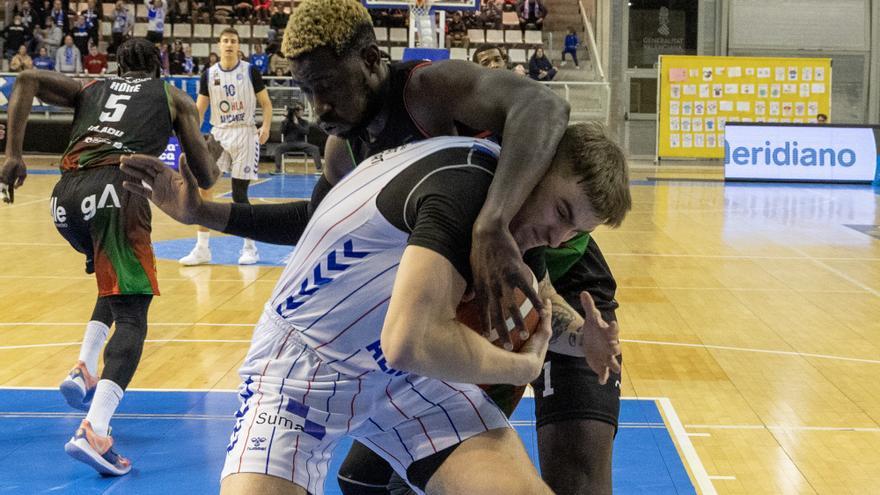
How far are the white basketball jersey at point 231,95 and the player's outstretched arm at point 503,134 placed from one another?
7796 mm

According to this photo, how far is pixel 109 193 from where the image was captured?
443cm

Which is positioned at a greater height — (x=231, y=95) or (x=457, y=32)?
(x=457, y=32)

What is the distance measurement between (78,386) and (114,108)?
1211 mm

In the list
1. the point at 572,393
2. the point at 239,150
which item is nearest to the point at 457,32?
the point at 239,150

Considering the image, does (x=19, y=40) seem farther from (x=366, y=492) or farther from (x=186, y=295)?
(x=366, y=492)

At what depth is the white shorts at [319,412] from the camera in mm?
2268

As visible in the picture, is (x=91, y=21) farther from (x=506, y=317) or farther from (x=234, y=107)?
(x=506, y=317)

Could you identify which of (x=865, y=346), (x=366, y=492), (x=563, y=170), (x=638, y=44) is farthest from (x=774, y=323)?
(x=638, y=44)

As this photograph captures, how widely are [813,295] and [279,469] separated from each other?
6857mm

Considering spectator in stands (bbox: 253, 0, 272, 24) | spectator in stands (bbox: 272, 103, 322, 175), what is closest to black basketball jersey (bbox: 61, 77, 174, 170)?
spectator in stands (bbox: 272, 103, 322, 175)

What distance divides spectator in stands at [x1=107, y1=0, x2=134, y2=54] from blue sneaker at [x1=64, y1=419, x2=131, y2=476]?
830 inches

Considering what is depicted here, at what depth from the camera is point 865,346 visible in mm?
6484

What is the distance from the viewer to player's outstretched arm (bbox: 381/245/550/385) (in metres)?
A: 1.87

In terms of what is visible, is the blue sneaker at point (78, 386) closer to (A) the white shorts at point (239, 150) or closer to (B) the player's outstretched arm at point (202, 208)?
(B) the player's outstretched arm at point (202, 208)
